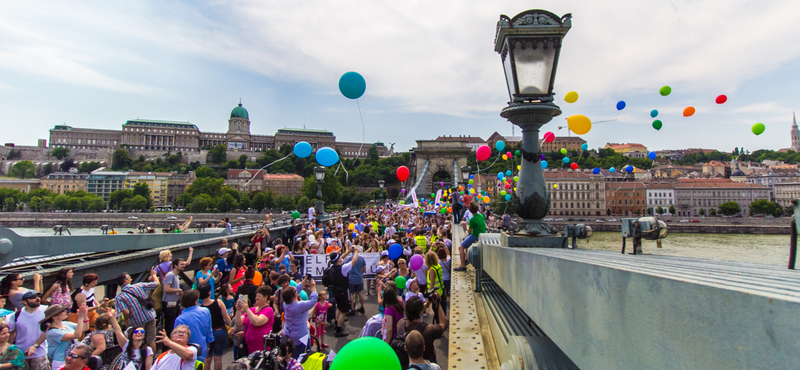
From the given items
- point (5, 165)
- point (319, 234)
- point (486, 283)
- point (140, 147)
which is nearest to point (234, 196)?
point (140, 147)

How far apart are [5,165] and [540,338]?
164m

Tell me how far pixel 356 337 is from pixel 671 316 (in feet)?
18.4

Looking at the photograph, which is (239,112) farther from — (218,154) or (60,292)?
(60,292)

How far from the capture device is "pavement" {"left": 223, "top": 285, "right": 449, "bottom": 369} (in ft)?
16.5

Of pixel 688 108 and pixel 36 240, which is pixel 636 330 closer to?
pixel 688 108

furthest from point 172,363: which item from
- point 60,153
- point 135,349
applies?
point 60,153

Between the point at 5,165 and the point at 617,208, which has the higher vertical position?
the point at 5,165

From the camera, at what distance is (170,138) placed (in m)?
128

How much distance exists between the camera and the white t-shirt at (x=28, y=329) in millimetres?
3827

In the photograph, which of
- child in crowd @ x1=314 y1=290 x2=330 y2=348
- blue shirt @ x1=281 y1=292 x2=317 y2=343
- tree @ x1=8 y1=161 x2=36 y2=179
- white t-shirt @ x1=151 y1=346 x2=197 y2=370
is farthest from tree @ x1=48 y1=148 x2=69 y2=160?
white t-shirt @ x1=151 y1=346 x2=197 y2=370

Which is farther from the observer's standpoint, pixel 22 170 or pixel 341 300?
pixel 22 170

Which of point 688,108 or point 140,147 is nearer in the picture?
point 688,108

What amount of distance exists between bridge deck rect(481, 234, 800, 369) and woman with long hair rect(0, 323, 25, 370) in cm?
454

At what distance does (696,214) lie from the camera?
59.3 metres
